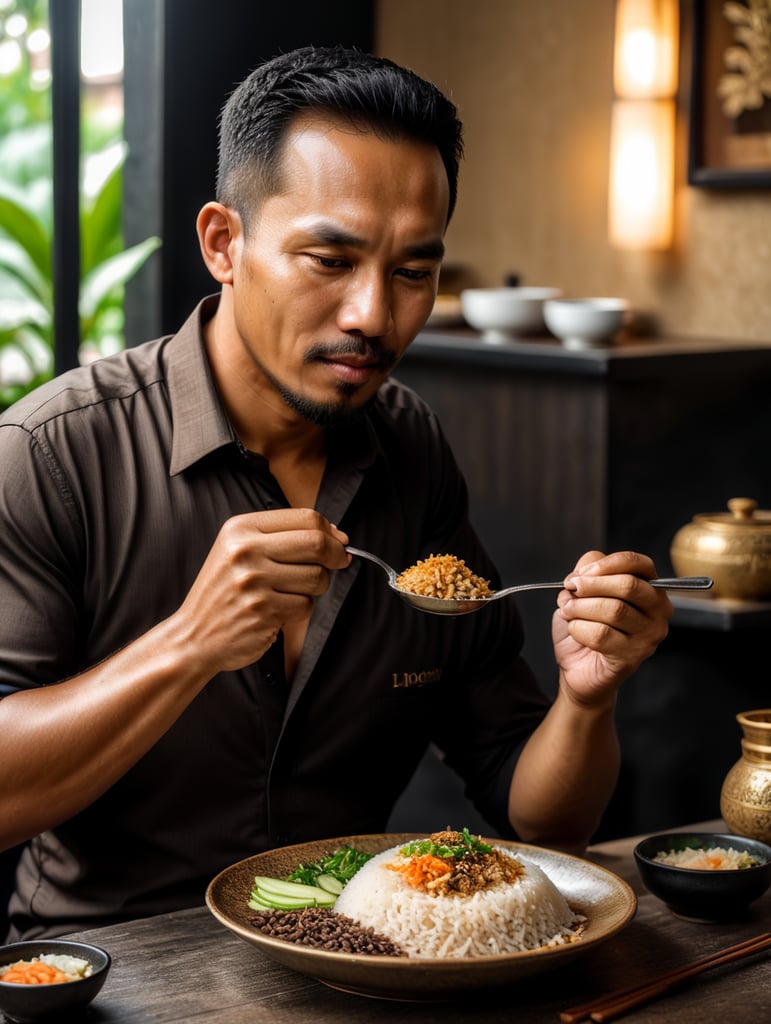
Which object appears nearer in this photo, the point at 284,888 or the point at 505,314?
the point at 284,888

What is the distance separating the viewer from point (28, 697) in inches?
67.6

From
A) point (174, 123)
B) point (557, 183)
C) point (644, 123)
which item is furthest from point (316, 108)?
point (174, 123)

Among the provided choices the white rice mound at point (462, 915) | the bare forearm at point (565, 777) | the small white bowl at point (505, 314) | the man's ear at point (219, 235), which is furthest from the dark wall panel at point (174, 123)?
the white rice mound at point (462, 915)

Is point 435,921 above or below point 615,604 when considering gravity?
below

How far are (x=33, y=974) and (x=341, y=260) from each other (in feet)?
3.12

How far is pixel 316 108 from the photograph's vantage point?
1880mm

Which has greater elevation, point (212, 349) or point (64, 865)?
point (212, 349)

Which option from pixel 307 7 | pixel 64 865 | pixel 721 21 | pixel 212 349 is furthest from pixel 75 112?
pixel 64 865

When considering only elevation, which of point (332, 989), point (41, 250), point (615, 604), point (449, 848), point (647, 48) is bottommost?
point (332, 989)

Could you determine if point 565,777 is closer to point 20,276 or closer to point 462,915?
point 462,915

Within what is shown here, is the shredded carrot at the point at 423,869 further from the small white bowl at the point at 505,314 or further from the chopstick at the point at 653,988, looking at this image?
the small white bowl at the point at 505,314

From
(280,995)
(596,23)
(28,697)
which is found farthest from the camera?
(596,23)

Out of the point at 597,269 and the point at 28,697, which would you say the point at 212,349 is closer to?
the point at 28,697

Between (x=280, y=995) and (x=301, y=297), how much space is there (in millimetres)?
873
